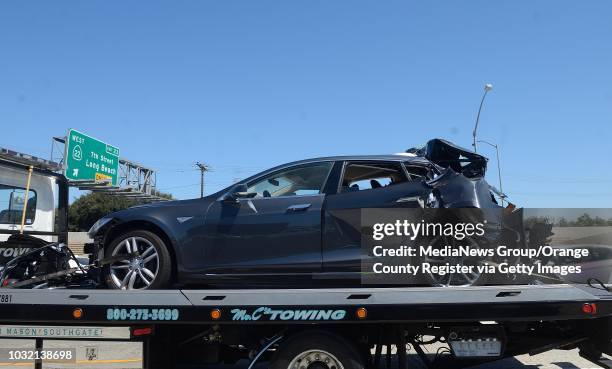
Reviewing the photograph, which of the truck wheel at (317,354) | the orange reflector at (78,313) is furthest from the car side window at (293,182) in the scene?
the orange reflector at (78,313)

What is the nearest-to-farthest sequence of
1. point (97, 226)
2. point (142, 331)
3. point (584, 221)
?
point (142, 331) < point (584, 221) < point (97, 226)

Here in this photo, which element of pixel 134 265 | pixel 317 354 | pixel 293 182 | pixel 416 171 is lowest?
pixel 317 354

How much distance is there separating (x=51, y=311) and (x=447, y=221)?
3537 mm

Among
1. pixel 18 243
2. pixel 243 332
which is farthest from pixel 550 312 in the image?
pixel 18 243

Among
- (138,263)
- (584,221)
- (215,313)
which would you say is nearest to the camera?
(215,313)

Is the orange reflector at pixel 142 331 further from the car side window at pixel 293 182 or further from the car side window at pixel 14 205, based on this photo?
the car side window at pixel 14 205

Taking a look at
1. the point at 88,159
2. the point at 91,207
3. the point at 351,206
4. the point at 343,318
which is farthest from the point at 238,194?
the point at 91,207

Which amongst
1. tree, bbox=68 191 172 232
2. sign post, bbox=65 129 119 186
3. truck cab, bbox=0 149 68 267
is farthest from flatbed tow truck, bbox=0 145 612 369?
tree, bbox=68 191 172 232

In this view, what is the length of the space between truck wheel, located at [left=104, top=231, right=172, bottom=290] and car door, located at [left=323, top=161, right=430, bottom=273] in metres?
1.52

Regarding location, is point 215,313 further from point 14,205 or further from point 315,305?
point 14,205

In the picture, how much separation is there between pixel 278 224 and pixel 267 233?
0.43 ft

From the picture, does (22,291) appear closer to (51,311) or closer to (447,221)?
(51,311)

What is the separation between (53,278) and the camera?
5.93 m

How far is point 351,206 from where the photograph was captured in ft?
17.6
